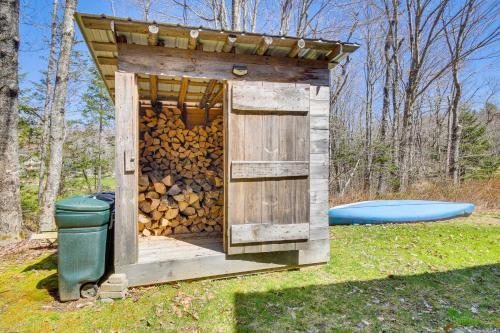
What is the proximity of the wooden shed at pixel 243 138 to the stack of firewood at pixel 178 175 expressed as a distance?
52cm

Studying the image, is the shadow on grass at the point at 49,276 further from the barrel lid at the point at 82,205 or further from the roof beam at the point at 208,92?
the roof beam at the point at 208,92

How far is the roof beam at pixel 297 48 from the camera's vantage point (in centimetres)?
282

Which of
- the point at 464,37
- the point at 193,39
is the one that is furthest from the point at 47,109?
the point at 464,37

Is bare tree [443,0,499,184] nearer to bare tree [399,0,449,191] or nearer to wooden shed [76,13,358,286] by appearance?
bare tree [399,0,449,191]

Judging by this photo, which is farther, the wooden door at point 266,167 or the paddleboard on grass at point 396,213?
the paddleboard on grass at point 396,213

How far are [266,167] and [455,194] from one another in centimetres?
738

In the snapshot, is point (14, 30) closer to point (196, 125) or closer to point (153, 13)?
point (196, 125)

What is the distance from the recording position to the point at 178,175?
4383mm

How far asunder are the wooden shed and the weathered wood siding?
0.04ft

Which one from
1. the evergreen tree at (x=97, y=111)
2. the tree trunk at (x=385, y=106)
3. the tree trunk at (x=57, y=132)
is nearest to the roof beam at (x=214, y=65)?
the tree trunk at (x=57, y=132)

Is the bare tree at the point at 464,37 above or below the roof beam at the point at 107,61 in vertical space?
above

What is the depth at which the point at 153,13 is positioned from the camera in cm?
980

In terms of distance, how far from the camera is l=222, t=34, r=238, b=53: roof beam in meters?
Answer: 2.67

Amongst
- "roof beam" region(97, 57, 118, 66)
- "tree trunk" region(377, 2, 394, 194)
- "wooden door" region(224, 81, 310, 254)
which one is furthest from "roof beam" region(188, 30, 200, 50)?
"tree trunk" region(377, 2, 394, 194)
